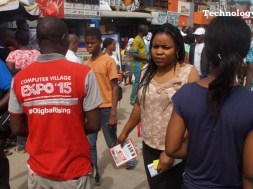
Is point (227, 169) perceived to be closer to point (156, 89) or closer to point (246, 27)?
point (246, 27)

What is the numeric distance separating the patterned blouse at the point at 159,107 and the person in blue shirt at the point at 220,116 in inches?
27.9

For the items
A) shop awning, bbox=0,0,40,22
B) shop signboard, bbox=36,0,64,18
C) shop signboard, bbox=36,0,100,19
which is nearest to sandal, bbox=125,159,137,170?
shop awning, bbox=0,0,40,22

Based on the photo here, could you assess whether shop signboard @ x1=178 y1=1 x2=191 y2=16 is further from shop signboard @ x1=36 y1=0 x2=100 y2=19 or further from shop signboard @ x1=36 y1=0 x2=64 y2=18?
shop signboard @ x1=36 y1=0 x2=64 y2=18

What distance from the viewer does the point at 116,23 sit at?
18.1 meters

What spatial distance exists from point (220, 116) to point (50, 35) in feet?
3.56

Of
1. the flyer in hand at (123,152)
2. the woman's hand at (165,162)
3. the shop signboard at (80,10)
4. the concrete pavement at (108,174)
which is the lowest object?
the concrete pavement at (108,174)

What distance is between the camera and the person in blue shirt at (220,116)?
1.45 meters

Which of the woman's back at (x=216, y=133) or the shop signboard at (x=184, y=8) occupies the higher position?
the shop signboard at (x=184, y=8)

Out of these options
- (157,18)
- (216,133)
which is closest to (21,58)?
(216,133)

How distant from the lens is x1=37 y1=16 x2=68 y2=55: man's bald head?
194 cm

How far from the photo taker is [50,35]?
195cm

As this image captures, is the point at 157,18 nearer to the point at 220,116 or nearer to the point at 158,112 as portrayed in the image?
the point at 158,112

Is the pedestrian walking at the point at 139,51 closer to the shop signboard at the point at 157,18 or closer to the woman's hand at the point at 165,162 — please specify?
the woman's hand at the point at 165,162

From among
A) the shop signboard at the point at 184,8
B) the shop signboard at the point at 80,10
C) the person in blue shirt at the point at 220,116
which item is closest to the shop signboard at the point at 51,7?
the shop signboard at the point at 80,10
